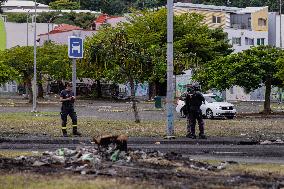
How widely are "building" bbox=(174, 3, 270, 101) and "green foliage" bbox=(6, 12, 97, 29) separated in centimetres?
3232

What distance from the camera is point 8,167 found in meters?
13.4

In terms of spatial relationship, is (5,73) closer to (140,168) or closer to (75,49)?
(75,49)

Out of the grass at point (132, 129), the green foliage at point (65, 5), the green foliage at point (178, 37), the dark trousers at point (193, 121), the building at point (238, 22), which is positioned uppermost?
the green foliage at point (65, 5)

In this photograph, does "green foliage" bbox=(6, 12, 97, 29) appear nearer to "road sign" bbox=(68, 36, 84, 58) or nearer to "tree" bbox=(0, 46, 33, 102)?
"tree" bbox=(0, 46, 33, 102)

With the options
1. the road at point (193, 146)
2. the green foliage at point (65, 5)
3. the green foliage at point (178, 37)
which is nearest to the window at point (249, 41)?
the green foliage at point (178, 37)

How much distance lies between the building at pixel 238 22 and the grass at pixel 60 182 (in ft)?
260

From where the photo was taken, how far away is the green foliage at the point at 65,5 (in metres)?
142

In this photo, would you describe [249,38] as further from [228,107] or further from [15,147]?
[15,147]

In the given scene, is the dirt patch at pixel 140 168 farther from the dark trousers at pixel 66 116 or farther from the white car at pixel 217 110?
the white car at pixel 217 110

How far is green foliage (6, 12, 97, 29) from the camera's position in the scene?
4823 inches

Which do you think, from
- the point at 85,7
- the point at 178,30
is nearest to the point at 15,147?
the point at 178,30

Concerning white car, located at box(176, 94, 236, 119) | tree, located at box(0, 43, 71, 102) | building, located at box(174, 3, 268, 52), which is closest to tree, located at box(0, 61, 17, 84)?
tree, located at box(0, 43, 71, 102)

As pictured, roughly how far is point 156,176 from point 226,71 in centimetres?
2981

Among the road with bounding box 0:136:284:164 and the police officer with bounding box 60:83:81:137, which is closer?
the road with bounding box 0:136:284:164
